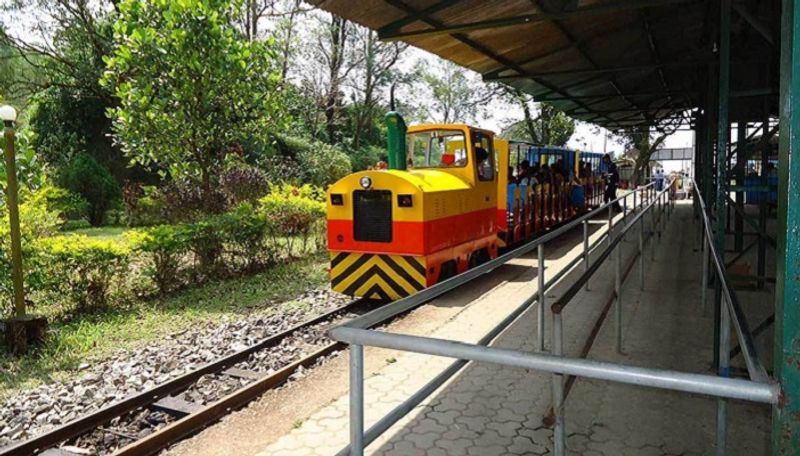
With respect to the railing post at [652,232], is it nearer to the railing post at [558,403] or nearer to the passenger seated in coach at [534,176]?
the passenger seated in coach at [534,176]

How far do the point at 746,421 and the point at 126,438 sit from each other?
3.95 meters

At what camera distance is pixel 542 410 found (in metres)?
3.71

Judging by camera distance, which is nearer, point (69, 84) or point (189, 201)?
point (189, 201)

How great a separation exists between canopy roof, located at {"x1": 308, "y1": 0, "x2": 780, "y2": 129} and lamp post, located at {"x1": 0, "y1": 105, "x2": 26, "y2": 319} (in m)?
3.43

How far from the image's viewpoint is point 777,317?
130cm

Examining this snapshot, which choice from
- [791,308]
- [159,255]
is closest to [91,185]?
[159,255]

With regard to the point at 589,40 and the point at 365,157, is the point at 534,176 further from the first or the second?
the point at 365,157

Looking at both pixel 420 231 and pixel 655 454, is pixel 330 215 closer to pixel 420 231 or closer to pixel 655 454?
pixel 420 231

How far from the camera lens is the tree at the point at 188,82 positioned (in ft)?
29.8

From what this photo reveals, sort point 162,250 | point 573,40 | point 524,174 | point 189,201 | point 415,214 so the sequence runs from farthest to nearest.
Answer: point 189,201 < point 524,174 < point 573,40 < point 162,250 < point 415,214

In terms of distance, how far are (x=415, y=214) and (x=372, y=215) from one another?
0.62 m

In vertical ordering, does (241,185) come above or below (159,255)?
above

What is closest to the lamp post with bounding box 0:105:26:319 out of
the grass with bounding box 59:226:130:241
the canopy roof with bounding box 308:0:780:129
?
the canopy roof with bounding box 308:0:780:129

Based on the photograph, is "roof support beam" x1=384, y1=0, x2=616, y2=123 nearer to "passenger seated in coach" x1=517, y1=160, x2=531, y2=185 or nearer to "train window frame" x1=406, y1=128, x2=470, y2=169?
"train window frame" x1=406, y1=128, x2=470, y2=169
